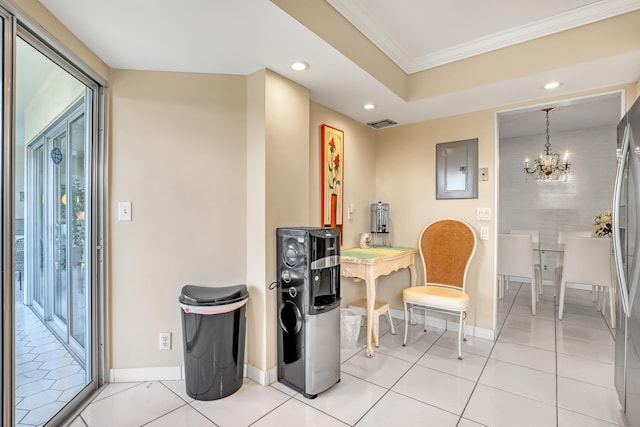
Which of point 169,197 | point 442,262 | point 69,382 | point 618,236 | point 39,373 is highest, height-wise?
point 169,197

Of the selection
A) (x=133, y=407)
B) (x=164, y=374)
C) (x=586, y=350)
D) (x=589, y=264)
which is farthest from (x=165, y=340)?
(x=589, y=264)

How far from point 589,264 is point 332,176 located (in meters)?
3.22

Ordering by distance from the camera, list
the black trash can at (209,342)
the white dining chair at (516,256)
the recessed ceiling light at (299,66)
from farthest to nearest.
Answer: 1. the white dining chair at (516,256)
2. the recessed ceiling light at (299,66)
3. the black trash can at (209,342)

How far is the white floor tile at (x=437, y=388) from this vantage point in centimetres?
203

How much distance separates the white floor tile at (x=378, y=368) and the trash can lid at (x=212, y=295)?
3.50 feet

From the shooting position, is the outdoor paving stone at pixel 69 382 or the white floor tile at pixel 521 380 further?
the white floor tile at pixel 521 380

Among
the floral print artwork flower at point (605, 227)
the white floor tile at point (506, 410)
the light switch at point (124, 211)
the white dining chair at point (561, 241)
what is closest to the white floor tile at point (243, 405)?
the white floor tile at point (506, 410)

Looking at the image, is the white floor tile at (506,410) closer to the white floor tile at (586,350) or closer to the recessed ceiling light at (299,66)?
the white floor tile at (586,350)

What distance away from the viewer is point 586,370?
8.02 ft

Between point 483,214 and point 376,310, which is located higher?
point 483,214

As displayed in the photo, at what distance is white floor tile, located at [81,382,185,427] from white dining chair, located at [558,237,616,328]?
161 inches

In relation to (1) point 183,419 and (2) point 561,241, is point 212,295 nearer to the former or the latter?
(1) point 183,419

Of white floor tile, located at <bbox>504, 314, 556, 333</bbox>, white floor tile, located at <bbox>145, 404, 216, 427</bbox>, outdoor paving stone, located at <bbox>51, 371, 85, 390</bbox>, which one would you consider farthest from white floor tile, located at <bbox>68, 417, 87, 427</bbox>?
white floor tile, located at <bbox>504, 314, 556, 333</bbox>

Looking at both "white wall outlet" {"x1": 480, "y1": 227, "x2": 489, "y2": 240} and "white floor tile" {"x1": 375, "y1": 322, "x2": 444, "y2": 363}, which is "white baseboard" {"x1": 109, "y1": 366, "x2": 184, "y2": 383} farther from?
"white wall outlet" {"x1": 480, "y1": 227, "x2": 489, "y2": 240}
